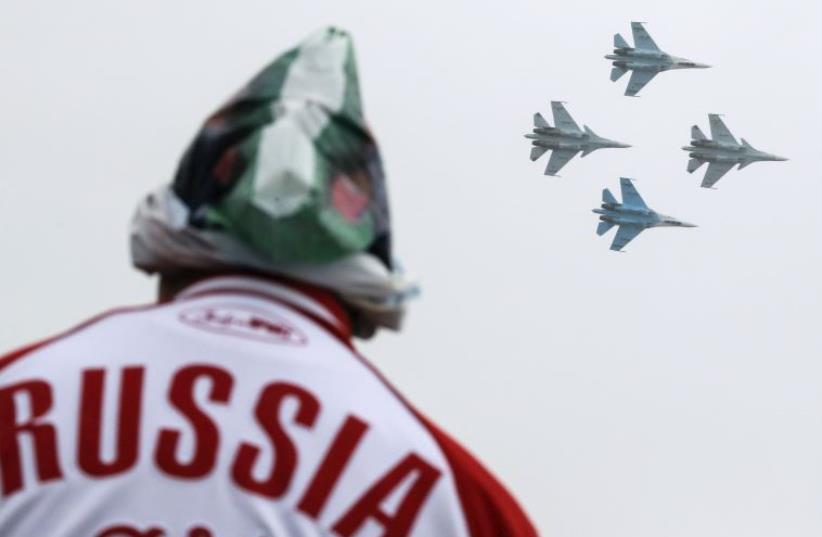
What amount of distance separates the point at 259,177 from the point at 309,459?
2.56 ft

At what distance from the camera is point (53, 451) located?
21.1 feet

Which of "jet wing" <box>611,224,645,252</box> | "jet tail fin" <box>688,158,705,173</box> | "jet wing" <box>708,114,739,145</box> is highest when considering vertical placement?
"jet wing" <box>708,114,739,145</box>

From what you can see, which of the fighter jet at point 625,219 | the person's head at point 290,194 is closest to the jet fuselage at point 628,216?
the fighter jet at point 625,219

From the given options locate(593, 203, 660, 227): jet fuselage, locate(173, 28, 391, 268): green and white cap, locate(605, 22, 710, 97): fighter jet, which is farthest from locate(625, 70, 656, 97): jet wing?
locate(173, 28, 391, 268): green and white cap

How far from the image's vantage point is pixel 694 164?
99.7m

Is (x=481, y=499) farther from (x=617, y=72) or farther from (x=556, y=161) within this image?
(x=556, y=161)

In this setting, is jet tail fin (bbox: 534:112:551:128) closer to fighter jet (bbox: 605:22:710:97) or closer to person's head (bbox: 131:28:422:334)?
fighter jet (bbox: 605:22:710:97)

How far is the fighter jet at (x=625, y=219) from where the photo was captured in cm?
9931

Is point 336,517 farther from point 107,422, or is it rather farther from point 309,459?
point 107,422

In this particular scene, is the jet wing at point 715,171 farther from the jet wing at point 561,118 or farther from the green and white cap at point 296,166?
the green and white cap at point 296,166

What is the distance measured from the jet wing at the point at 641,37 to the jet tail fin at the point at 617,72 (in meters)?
2.83

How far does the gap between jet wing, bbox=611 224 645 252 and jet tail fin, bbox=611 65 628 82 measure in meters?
7.08

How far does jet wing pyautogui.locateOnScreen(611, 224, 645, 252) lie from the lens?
327 ft

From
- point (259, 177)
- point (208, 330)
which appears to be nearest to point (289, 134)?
point (259, 177)
